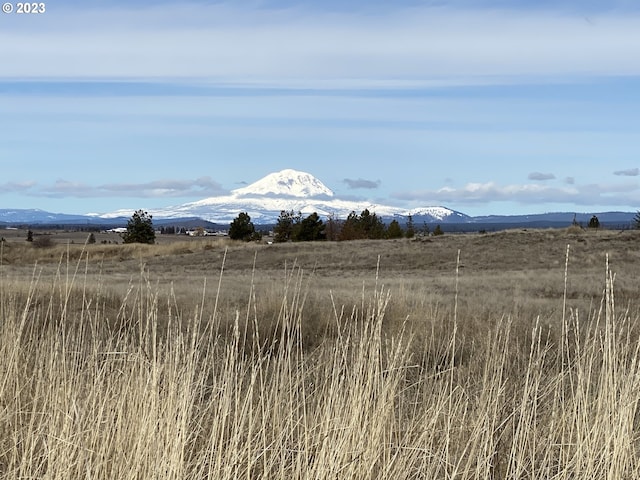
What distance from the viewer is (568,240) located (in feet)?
123

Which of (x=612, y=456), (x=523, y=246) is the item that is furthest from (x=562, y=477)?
(x=523, y=246)

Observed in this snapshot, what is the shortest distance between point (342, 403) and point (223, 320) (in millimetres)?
6915

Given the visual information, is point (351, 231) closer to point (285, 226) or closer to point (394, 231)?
point (394, 231)

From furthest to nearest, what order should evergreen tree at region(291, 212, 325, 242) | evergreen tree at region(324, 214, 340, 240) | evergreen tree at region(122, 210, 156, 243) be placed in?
evergreen tree at region(324, 214, 340, 240) < evergreen tree at region(122, 210, 156, 243) < evergreen tree at region(291, 212, 325, 242)

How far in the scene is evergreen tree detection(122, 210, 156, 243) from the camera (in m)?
84.9

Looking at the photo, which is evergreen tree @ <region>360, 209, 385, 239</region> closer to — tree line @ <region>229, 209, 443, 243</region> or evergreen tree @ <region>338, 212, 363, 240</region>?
tree line @ <region>229, 209, 443, 243</region>

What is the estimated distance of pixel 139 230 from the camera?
282 ft

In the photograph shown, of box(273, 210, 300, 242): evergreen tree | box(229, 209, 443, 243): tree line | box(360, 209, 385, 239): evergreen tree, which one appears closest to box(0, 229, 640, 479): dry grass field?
box(229, 209, 443, 243): tree line

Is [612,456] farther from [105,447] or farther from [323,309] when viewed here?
[323,309]

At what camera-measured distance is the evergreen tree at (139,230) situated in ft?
278

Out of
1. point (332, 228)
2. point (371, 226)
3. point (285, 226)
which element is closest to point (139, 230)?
point (285, 226)

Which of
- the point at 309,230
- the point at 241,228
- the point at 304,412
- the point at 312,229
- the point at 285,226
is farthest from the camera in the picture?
the point at 285,226

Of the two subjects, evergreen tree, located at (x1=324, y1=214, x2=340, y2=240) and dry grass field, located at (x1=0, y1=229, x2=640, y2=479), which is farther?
evergreen tree, located at (x1=324, y1=214, x2=340, y2=240)

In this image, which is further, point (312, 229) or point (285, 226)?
point (285, 226)
